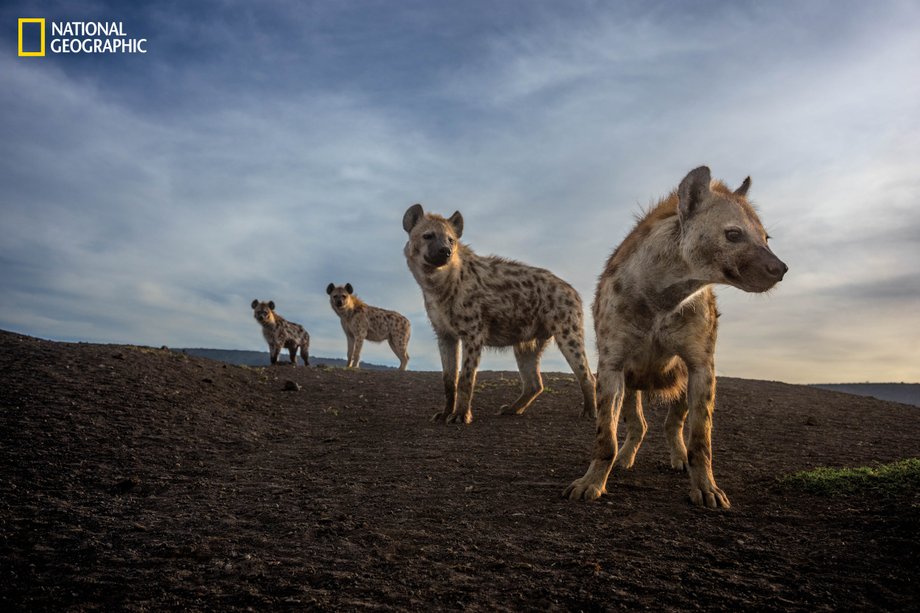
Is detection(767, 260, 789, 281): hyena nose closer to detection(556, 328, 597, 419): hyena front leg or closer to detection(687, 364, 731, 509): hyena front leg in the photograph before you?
detection(687, 364, 731, 509): hyena front leg

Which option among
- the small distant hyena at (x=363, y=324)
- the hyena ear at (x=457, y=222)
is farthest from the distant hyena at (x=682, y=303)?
the small distant hyena at (x=363, y=324)

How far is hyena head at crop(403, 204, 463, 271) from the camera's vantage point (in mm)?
7367

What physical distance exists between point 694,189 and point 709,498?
190 centimetres

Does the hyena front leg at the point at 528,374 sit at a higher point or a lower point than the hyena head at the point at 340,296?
lower

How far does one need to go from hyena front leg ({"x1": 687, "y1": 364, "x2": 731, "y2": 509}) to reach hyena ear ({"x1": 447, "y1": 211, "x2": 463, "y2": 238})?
502cm

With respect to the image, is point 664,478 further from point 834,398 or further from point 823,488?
point 834,398

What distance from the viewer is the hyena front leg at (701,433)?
12.0ft

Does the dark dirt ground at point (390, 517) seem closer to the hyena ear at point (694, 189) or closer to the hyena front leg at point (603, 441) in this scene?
the hyena front leg at point (603, 441)

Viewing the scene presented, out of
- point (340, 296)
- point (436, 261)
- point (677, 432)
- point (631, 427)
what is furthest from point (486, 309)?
point (340, 296)

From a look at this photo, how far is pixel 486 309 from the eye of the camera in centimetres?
760

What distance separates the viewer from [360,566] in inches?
107

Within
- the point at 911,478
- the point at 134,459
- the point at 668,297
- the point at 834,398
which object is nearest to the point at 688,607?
the point at 668,297

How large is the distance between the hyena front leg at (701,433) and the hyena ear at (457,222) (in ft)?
16.5

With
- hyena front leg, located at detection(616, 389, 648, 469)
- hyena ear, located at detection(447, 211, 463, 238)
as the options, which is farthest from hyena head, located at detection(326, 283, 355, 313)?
hyena front leg, located at detection(616, 389, 648, 469)
